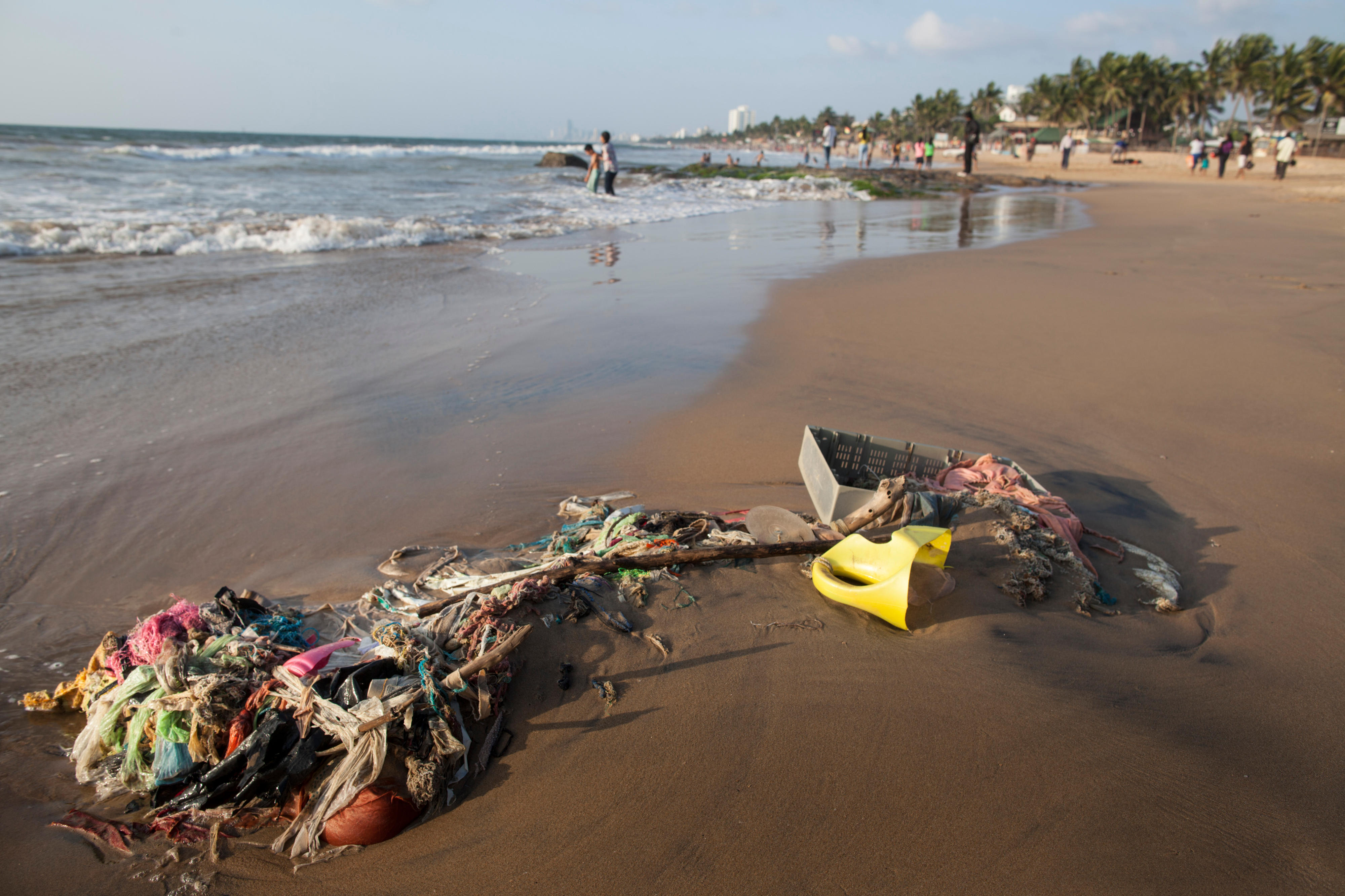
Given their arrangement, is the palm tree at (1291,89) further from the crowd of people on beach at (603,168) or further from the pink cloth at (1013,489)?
the pink cloth at (1013,489)

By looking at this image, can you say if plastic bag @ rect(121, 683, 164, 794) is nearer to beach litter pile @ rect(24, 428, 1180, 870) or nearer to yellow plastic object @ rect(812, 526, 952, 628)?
beach litter pile @ rect(24, 428, 1180, 870)

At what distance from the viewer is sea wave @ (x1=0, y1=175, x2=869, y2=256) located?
36.7 ft

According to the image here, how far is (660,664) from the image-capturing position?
2420 mm

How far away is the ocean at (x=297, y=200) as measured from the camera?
1206 centimetres

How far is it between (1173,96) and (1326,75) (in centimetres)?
1586

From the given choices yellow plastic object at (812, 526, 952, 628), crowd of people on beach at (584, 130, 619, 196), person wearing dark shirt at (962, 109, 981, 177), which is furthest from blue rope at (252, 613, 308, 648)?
person wearing dark shirt at (962, 109, 981, 177)

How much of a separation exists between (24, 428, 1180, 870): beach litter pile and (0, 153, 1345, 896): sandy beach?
9 cm

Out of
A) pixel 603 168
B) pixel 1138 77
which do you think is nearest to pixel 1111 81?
pixel 1138 77

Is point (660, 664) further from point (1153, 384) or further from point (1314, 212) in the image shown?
point (1314, 212)

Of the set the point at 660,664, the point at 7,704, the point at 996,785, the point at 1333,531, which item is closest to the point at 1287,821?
the point at 996,785

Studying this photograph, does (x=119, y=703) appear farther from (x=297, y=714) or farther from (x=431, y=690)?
(x=431, y=690)

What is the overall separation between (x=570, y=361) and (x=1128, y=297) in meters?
6.50

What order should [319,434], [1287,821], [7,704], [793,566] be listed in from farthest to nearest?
[319,434]
[793,566]
[7,704]
[1287,821]

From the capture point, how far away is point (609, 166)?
69.0 ft
